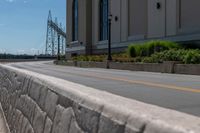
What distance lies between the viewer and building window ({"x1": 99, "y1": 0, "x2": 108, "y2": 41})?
7669 cm

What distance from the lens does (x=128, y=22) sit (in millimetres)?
63219

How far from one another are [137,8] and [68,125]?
57081 mm

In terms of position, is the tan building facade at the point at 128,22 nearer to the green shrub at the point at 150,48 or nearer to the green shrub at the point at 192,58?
the green shrub at the point at 150,48

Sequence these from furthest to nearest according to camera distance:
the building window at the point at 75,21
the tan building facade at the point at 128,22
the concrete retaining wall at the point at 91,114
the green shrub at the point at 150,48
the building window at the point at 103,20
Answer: the building window at the point at 75,21
the building window at the point at 103,20
the tan building facade at the point at 128,22
the green shrub at the point at 150,48
the concrete retaining wall at the point at 91,114

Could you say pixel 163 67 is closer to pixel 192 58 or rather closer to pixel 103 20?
pixel 192 58

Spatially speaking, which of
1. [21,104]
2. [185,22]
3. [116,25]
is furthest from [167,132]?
[116,25]

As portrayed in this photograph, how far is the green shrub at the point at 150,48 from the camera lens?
4531 centimetres

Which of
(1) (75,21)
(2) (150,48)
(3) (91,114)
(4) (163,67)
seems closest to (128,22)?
(2) (150,48)

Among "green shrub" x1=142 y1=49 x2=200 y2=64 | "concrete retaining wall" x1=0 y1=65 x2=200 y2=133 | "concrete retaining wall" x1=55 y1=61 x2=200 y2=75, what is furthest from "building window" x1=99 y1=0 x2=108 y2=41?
"concrete retaining wall" x1=0 y1=65 x2=200 y2=133

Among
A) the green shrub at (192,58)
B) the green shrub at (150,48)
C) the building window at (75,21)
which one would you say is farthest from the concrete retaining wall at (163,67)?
the building window at (75,21)

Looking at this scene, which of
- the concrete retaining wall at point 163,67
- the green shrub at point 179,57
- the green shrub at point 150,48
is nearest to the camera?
the concrete retaining wall at point 163,67

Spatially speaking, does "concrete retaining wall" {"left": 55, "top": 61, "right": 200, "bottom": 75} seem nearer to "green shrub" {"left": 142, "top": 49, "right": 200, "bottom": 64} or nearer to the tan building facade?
"green shrub" {"left": 142, "top": 49, "right": 200, "bottom": 64}

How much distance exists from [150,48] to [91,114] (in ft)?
142

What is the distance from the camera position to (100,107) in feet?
12.2
